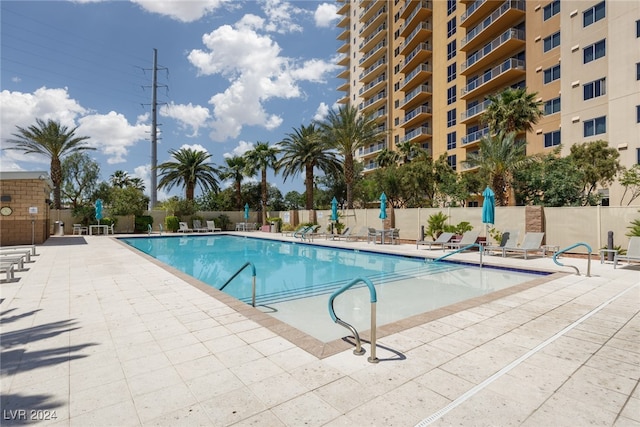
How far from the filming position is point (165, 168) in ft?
106

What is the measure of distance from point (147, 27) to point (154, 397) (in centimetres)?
2999

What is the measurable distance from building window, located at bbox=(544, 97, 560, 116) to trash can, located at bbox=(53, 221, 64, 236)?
3923 centimetres

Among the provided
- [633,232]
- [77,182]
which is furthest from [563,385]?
[77,182]

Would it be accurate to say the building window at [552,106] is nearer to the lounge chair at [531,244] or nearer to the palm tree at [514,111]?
the palm tree at [514,111]

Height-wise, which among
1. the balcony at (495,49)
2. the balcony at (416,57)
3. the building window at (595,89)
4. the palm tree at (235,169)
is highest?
the balcony at (416,57)

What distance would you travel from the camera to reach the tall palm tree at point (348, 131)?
2523 centimetres

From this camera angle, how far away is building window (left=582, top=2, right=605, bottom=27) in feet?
75.0

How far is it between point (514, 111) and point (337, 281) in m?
20.4

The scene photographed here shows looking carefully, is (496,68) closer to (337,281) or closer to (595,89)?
(595,89)

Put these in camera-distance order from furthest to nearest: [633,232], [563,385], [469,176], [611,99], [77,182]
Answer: [77,182] < [469,176] < [611,99] < [633,232] < [563,385]

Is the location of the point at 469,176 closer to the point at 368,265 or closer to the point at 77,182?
the point at 368,265

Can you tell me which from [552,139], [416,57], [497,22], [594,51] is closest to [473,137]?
[552,139]

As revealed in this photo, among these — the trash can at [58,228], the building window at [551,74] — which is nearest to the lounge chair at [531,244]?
the building window at [551,74]

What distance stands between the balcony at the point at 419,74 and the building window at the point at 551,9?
13957mm
